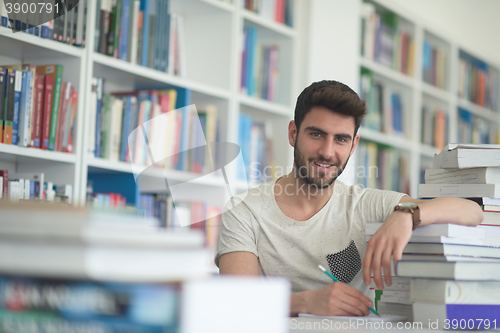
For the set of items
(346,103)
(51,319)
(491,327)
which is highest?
(346,103)

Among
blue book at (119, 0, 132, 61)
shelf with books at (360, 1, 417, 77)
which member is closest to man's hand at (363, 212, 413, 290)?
→ blue book at (119, 0, 132, 61)

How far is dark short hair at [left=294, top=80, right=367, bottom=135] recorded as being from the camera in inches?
58.7

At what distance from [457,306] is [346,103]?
77 cm

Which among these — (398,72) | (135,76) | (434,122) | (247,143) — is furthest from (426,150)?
(135,76)

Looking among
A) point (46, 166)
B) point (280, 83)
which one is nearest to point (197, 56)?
point (280, 83)

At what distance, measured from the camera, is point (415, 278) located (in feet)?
2.85

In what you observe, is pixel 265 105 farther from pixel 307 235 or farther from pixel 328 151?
pixel 307 235

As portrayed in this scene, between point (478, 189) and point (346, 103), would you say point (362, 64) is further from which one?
point (478, 189)

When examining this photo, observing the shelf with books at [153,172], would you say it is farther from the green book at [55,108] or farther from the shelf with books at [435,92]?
the shelf with books at [435,92]

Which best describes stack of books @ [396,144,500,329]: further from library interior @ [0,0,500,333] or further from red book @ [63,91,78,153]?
red book @ [63,91,78,153]

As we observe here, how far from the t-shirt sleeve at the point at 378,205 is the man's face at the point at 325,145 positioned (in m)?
0.12

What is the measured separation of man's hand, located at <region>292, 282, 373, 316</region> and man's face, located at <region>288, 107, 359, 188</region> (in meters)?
0.50

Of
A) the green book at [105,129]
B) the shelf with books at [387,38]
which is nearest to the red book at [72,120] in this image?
the green book at [105,129]

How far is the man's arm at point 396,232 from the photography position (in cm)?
91
